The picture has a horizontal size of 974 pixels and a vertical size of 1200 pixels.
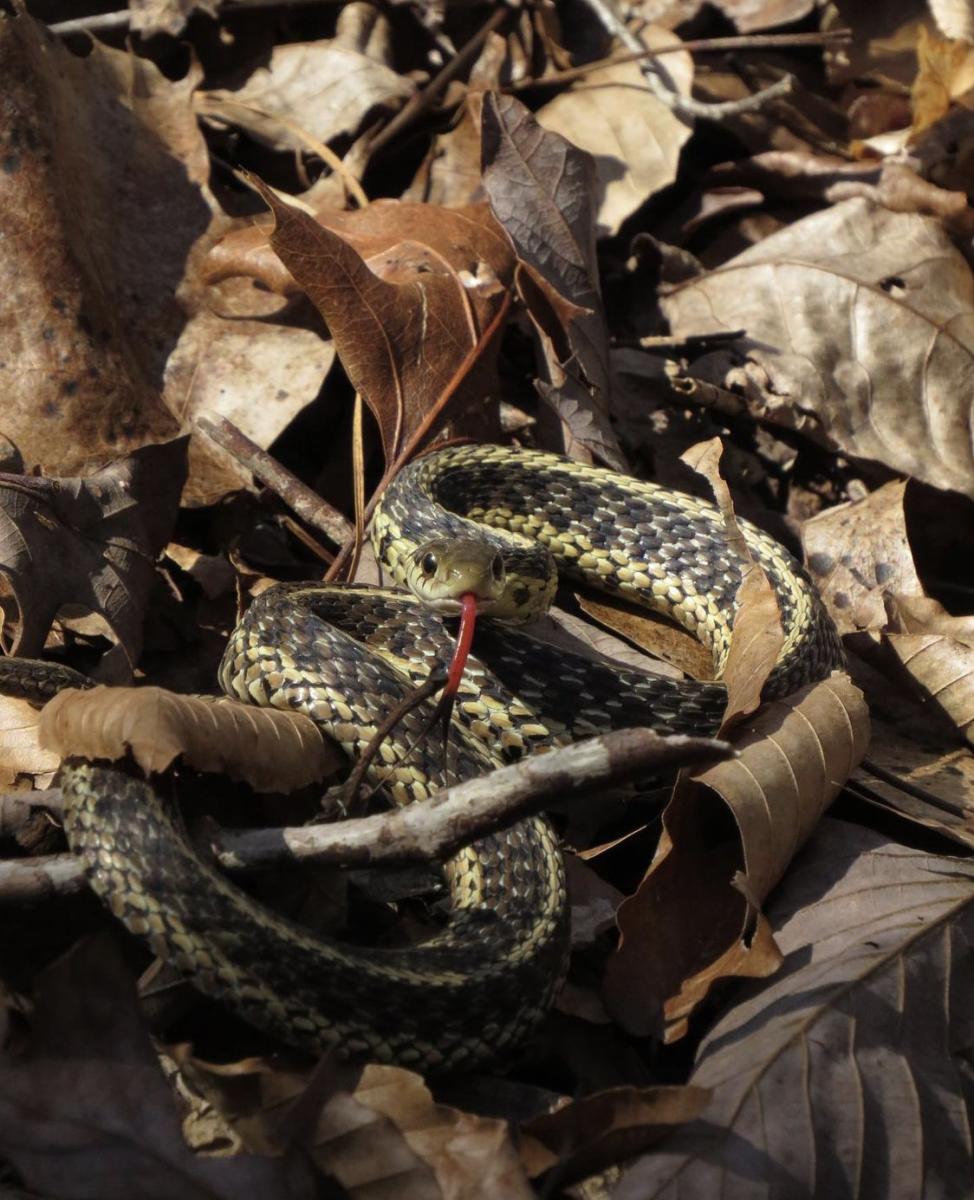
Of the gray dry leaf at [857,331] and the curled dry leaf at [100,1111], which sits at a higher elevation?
the gray dry leaf at [857,331]

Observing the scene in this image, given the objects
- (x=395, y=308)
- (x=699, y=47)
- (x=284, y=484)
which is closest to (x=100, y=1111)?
(x=284, y=484)

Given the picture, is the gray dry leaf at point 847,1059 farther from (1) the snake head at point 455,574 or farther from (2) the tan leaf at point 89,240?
(2) the tan leaf at point 89,240

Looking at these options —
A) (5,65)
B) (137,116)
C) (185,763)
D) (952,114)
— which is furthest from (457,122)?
(185,763)

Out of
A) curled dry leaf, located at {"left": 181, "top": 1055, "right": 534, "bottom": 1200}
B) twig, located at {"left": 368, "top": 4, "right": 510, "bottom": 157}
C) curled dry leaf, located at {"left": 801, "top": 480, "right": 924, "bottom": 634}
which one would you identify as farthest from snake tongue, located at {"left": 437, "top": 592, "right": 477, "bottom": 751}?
twig, located at {"left": 368, "top": 4, "right": 510, "bottom": 157}

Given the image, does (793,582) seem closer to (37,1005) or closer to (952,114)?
(37,1005)

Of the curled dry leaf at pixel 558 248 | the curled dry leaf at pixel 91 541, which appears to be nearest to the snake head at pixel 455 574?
the curled dry leaf at pixel 91 541

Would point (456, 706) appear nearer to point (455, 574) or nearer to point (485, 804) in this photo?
point (455, 574)

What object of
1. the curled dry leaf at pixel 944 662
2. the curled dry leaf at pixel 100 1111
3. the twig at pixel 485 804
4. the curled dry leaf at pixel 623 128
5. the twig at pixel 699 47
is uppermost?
the twig at pixel 699 47
